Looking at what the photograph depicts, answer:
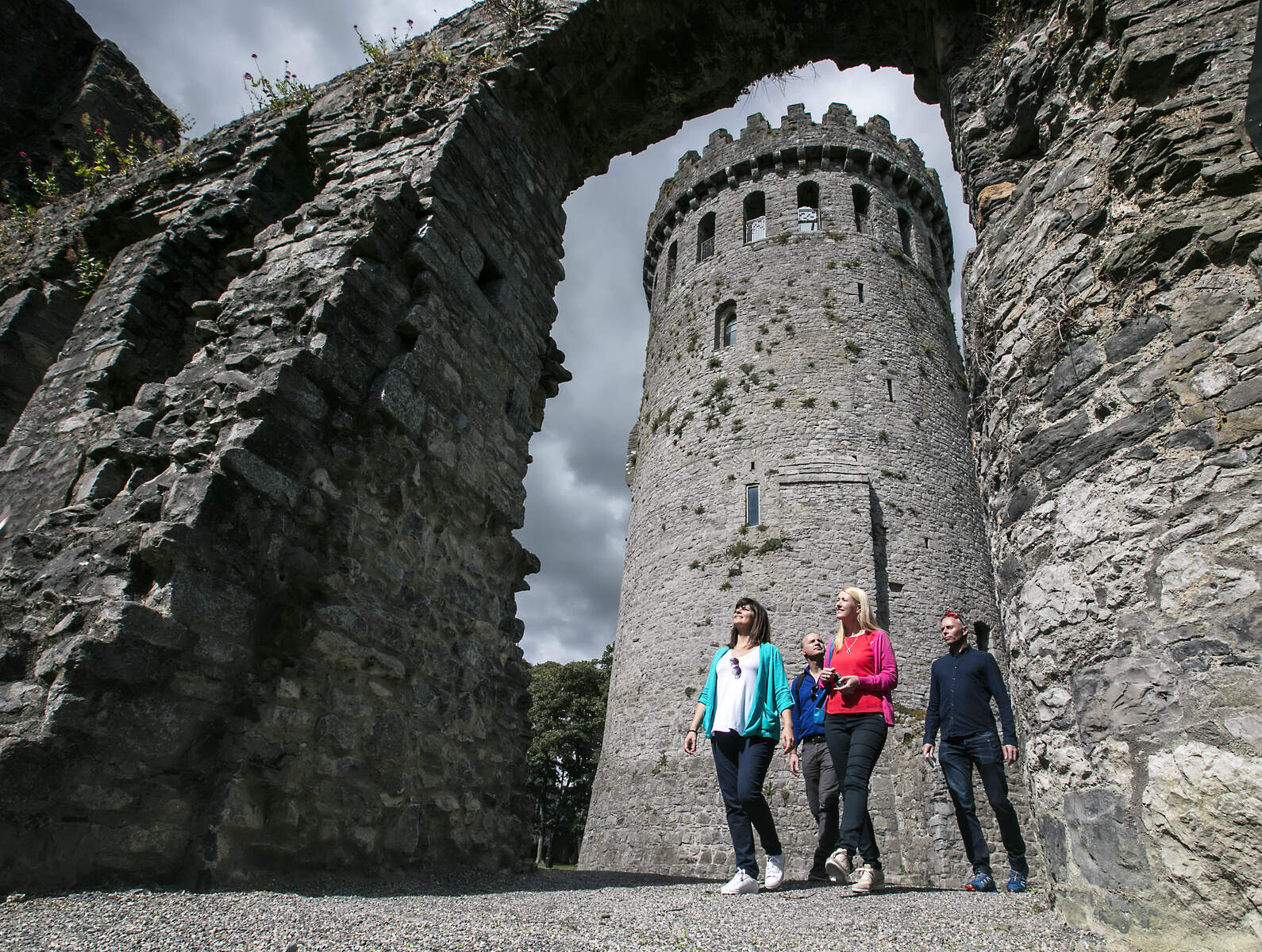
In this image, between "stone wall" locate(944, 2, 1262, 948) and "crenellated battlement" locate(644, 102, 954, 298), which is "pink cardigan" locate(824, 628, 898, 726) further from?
"crenellated battlement" locate(644, 102, 954, 298)

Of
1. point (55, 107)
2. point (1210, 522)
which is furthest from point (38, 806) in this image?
point (55, 107)

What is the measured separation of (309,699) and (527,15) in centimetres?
524

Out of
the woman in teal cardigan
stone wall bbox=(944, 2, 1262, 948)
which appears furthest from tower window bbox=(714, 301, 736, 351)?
stone wall bbox=(944, 2, 1262, 948)

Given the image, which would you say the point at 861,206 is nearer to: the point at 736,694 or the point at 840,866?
the point at 736,694

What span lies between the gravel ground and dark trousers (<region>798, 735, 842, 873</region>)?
1143 millimetres

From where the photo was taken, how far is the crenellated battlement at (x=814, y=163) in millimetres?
18578

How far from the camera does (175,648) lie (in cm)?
262

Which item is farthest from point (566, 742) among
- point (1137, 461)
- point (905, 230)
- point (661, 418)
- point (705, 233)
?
point (1137, 461)

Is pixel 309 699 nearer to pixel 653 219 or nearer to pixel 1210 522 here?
pixel 1210 522

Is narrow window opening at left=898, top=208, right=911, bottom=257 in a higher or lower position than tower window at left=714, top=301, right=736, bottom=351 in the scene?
higher

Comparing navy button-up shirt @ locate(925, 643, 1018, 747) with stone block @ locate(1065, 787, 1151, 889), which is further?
navy button-up shirt @ locate(925, 643, 1018, 747)

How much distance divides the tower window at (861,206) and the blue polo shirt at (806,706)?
1569 centimetres

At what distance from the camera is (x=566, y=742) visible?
1182 inches

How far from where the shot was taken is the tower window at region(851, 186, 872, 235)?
17875mm
